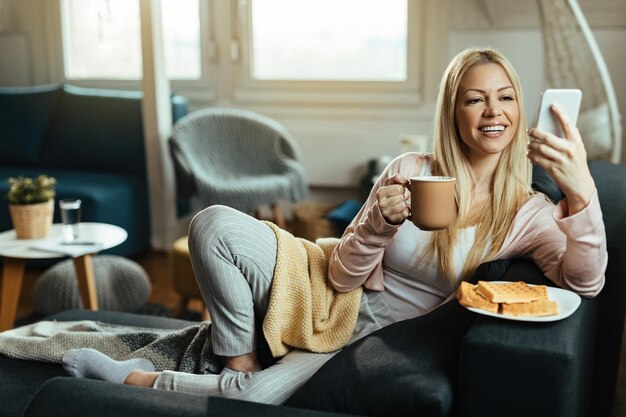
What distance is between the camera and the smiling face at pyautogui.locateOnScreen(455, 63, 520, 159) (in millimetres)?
1673

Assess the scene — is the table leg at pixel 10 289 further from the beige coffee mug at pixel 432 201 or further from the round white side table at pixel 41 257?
the beige coffee mug at pixel 432 201

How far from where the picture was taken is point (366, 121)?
4.49 m

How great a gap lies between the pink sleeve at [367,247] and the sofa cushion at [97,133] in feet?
8.58

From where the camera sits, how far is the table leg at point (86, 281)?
285 cm

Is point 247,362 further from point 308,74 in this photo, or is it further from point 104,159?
point 308,74

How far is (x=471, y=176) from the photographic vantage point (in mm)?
1771

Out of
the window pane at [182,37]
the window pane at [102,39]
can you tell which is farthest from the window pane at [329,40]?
the window pane at [102,39]

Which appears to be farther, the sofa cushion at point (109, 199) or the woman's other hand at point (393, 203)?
the sofa cushion at point (109, 199)

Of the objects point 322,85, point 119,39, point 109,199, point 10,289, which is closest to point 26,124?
point 119,39

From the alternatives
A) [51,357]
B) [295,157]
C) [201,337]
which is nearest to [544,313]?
[201,337]

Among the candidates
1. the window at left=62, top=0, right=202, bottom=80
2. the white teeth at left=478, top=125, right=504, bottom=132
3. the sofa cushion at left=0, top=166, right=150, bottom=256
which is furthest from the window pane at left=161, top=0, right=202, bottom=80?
the white teeth at left=478, top=125, right=504, bottom=132

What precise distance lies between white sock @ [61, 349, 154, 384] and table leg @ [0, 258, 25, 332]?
1.25m

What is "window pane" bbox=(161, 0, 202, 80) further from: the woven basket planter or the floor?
the woven basket planter

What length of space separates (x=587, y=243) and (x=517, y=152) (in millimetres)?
323
